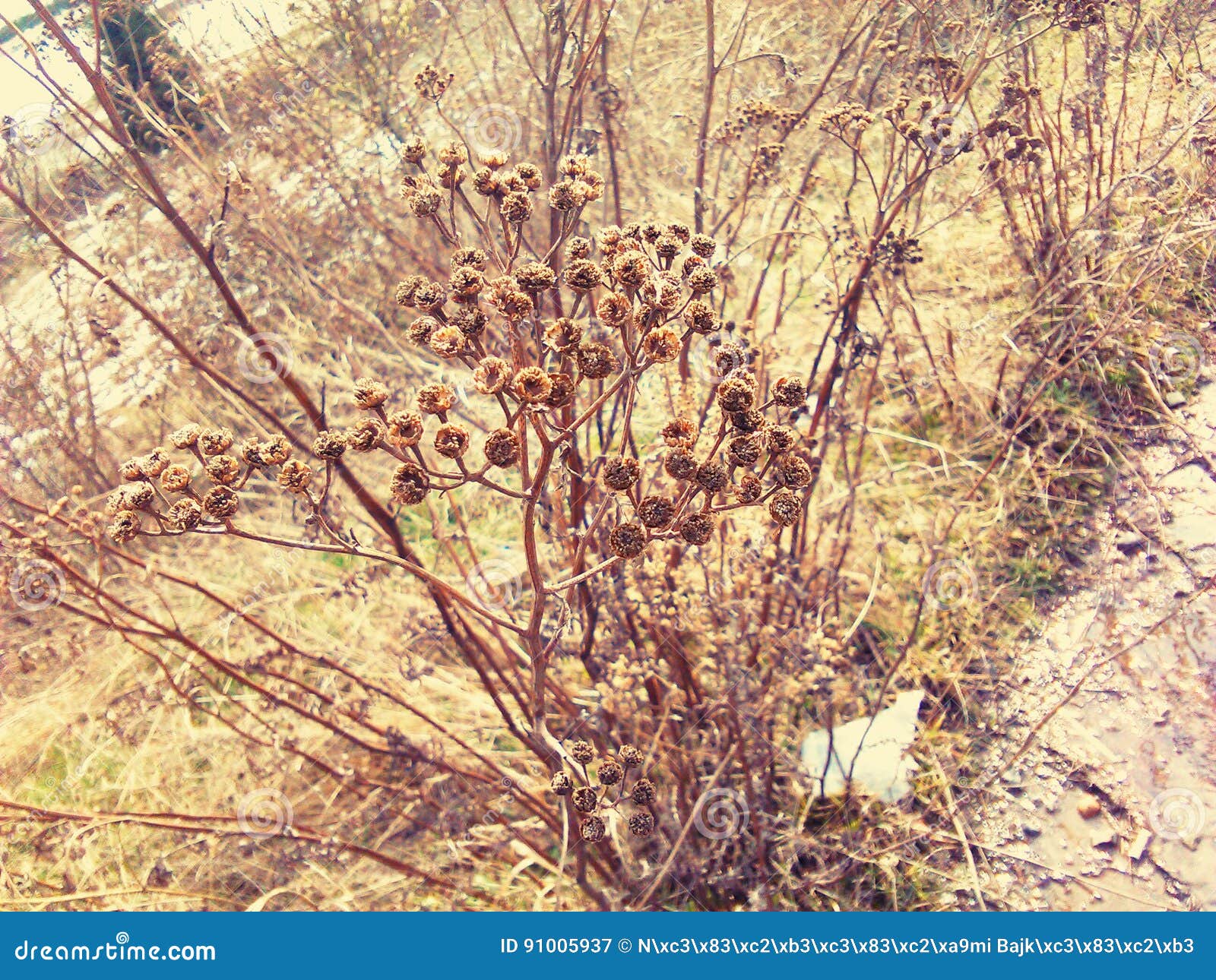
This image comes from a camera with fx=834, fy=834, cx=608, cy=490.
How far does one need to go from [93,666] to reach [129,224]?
8.23 feet

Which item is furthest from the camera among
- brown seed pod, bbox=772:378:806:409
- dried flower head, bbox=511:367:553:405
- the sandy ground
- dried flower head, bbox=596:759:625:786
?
the sandy ground

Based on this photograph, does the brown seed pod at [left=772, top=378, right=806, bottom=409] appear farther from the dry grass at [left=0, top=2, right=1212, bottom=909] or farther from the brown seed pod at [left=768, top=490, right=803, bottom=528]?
the dry grass at [left=0, top=2, right=1212, bottom=909]

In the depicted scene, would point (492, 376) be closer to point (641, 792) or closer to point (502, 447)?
point (502, 447)

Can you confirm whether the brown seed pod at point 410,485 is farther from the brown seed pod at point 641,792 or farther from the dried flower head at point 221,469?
the brown seed pod at point 641,792

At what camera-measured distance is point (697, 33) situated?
5.23m

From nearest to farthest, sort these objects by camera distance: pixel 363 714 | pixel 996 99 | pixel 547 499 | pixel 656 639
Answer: pixel 547 499, pixel 656 639, pixel 363 714, pixel 996 99

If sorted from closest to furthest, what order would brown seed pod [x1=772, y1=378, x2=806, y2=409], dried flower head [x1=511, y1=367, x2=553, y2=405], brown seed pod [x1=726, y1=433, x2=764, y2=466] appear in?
dried flower head [x1=511, y1=367, x2=553, y2=405] → brown seed pod [x1=726, y1=433, x2=764, y2=466] → brown seed pod [x1=772, y1=378, x2=806, y2=409]

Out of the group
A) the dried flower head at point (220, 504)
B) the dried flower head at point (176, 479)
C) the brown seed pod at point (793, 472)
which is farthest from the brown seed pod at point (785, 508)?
the dried flower head at point (176, 479)

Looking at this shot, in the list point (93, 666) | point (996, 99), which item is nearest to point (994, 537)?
point (996, 99)


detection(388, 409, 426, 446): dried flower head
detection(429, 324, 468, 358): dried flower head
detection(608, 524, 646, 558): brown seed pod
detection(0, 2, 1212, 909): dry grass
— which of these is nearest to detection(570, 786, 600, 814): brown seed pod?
detection(608, 524, 646, 558): brown seed pod

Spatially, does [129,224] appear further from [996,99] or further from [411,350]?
[996,99]

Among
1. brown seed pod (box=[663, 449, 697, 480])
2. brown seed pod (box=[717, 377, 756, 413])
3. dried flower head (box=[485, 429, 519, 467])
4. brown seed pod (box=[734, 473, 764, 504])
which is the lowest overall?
brown seed pod (box=[734, 473, 764, 504])

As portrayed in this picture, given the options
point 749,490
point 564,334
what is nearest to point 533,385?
point 564,334

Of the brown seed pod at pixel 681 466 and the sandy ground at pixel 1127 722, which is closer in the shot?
the brown seed pod at pixel 681 466
